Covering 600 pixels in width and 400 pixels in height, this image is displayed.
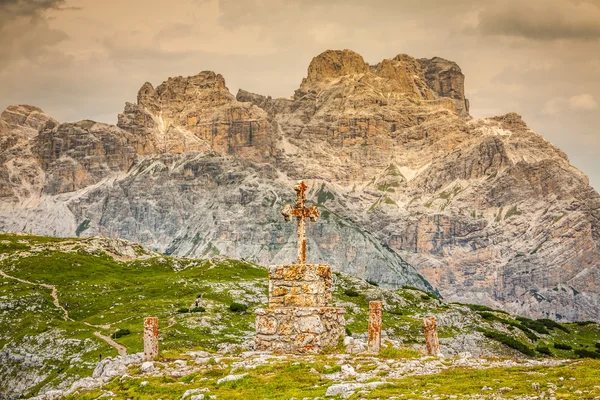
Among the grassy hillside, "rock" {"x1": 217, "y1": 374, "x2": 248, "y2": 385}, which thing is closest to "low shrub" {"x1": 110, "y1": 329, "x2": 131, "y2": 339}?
the grassy hillside

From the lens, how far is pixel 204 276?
128 metres

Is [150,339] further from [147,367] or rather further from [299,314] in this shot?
[299,314]

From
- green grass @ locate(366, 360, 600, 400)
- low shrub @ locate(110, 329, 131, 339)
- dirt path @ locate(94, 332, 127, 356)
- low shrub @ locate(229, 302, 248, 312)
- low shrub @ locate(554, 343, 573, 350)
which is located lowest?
low shrub @ locate(554, 343, 573, 350)

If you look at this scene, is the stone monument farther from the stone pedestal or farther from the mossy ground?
the mossy ground

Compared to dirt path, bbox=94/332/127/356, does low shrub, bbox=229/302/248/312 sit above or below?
above

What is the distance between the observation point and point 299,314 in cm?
2911

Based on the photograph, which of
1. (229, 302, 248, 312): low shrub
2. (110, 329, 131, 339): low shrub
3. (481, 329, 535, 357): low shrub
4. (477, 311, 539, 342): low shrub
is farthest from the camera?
(477, 311, 539, 342): low shrub

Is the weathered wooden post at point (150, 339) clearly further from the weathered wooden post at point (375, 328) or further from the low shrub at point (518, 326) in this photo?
the low shrub at point (518, 326)

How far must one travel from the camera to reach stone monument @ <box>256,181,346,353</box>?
28.9 metres

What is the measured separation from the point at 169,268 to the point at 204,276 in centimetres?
1569

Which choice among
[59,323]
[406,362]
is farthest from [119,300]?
[406,362]

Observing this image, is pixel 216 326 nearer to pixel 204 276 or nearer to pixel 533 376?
pixel 204 276

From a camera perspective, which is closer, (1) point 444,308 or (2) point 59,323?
(2) point 59,323

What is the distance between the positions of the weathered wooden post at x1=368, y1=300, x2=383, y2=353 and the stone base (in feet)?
5.86
